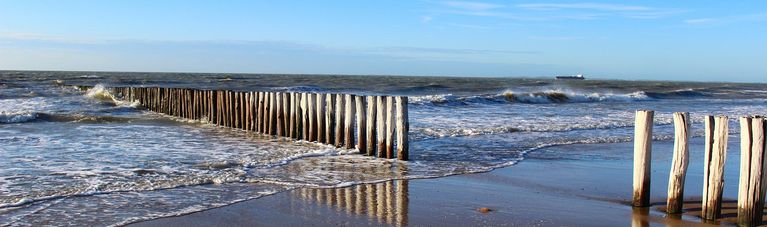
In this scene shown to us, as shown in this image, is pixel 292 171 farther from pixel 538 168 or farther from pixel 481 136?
pixel 481 136

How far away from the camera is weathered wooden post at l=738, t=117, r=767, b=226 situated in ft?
20.2

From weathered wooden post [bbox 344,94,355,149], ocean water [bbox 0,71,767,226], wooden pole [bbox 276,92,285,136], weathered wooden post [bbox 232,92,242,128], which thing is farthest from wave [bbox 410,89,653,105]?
weathered wooden post [bbox 344,94,355,149]

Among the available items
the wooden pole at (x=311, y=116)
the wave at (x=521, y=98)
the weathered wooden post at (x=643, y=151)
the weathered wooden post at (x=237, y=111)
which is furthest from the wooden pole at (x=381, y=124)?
the wave at (x=521, y=98)

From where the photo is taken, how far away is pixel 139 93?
91.7 feet

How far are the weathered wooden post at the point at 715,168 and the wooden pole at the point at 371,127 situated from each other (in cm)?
582

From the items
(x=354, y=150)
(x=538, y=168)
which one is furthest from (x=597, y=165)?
(x=354, y=150)

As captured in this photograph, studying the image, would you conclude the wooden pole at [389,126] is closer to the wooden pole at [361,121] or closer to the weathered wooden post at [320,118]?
the wooden pole at [361,121]

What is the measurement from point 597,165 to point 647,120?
4.10m

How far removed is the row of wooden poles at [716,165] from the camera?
620cm

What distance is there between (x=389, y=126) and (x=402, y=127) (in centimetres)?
27

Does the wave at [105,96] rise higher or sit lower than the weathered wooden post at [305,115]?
lower

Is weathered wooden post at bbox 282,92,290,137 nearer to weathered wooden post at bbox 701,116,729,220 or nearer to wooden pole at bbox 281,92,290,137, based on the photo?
wooden pole at bbox 281,92,290,137

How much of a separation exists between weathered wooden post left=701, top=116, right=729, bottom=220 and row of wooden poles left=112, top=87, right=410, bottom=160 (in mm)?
5038

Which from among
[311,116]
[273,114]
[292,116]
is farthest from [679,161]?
[273,114]
